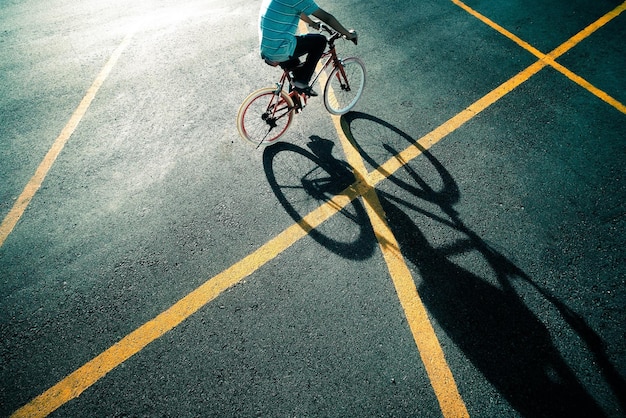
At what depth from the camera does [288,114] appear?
4277 mm

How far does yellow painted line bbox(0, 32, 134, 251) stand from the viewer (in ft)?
12.6

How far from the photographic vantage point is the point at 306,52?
379cm

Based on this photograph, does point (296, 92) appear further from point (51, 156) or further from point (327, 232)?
point (51, 156)

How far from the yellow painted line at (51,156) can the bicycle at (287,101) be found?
276cm

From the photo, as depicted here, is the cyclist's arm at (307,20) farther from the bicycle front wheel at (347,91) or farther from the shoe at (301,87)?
the bicycle front wheel at (347,91)

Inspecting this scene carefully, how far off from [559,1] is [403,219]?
6.25m

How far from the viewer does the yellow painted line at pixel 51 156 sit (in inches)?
151

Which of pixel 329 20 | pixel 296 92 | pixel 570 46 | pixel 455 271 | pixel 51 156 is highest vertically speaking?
pixel 329 20

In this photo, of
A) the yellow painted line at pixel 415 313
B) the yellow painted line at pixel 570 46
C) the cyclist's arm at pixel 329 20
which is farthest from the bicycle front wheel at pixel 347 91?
the yellow painted line at pixel 570 46

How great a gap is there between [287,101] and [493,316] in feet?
11.4

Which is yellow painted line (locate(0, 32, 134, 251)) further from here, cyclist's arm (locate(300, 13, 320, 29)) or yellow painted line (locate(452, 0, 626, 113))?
yellow painted line (locate(452, 0, 626, 113))

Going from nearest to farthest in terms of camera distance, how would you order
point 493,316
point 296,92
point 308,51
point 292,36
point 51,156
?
point 493,316 < point 292,36 < point 308,51 < point 296,92 < point 51,156

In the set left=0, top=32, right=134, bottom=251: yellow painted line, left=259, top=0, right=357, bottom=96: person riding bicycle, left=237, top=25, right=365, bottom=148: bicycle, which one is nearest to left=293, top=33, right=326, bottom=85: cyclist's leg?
left=259, top=0, right=357, bottom=96: person riding bicycle

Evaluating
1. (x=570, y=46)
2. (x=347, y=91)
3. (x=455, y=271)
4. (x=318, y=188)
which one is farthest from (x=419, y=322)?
(x=570, y=46)
